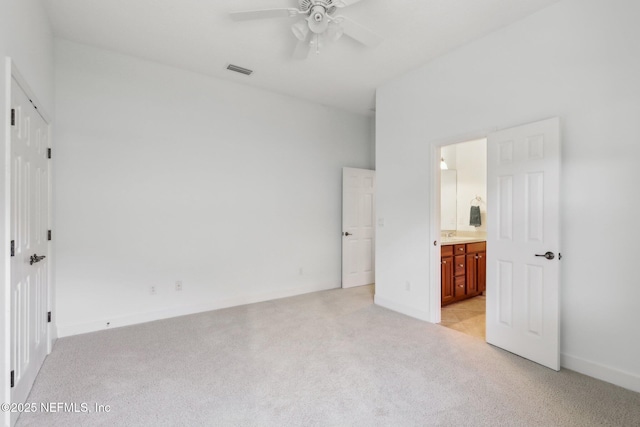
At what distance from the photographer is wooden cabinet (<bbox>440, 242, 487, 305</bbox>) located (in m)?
4.04

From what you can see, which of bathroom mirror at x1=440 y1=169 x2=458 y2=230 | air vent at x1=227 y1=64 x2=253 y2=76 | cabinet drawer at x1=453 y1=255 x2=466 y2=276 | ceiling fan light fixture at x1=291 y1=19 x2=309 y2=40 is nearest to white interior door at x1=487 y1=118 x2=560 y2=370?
cabinet drawer at x1=453 y1=255 x2=466 y2=276

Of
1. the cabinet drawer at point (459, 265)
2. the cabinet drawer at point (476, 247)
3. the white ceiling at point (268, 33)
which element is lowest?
the cabinet drawer at point (459, 265)

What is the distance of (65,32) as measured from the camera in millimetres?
3006

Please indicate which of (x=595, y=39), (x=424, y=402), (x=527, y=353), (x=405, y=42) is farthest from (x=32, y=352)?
(x=595, y=39)

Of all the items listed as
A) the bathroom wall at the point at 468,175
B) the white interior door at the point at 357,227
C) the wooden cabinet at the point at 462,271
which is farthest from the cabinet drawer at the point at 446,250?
the white interior door at the point at 357,227

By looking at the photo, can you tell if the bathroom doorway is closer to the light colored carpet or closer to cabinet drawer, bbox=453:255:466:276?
cabinet drawer, bbox=453:255:466:276

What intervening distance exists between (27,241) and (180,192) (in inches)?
66.1

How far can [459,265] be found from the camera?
423 centimetres

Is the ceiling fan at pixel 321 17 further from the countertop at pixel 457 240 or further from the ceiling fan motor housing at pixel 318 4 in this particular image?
the countertop at pixel 457 240

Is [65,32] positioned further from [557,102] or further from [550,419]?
[550,419]

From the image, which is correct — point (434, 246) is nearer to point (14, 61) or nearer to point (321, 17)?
point (321, 17)

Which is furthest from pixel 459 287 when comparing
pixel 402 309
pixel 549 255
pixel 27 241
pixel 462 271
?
pixel 27 241

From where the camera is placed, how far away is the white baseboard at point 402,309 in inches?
141

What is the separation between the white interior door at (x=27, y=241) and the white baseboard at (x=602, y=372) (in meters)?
3.83
